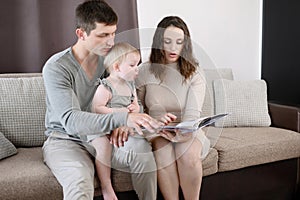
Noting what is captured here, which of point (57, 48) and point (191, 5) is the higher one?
point (191, 5)

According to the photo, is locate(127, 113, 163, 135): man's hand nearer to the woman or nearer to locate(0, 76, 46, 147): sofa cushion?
the woman

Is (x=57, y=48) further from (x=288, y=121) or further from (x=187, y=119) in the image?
(x=288, y=121)

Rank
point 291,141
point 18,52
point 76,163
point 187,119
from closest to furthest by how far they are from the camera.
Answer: point 76,163 → point 187,119 → point 291,141 → point 18,52

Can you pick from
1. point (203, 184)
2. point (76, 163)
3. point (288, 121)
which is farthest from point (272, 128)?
point (76, 163)

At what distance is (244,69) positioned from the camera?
322 cm

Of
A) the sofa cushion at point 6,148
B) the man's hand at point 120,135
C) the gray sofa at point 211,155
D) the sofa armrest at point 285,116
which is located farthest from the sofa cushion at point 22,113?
the sofa armrest at point 285,116

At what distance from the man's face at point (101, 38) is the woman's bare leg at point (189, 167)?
53 cm

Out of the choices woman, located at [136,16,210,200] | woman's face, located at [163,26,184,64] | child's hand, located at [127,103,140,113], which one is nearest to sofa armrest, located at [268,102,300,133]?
woman, located at [136,16,210,200]

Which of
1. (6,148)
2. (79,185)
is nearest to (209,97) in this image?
(79,185)

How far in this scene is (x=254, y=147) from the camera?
211 centimetres

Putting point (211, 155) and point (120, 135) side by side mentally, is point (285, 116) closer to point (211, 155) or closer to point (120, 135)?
point (211, 155)

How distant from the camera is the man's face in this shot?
5.38 feet

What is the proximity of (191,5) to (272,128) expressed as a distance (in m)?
1.09

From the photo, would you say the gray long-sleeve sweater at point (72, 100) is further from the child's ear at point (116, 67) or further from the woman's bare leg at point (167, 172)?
the woman's bare leg at point (167, 172)
